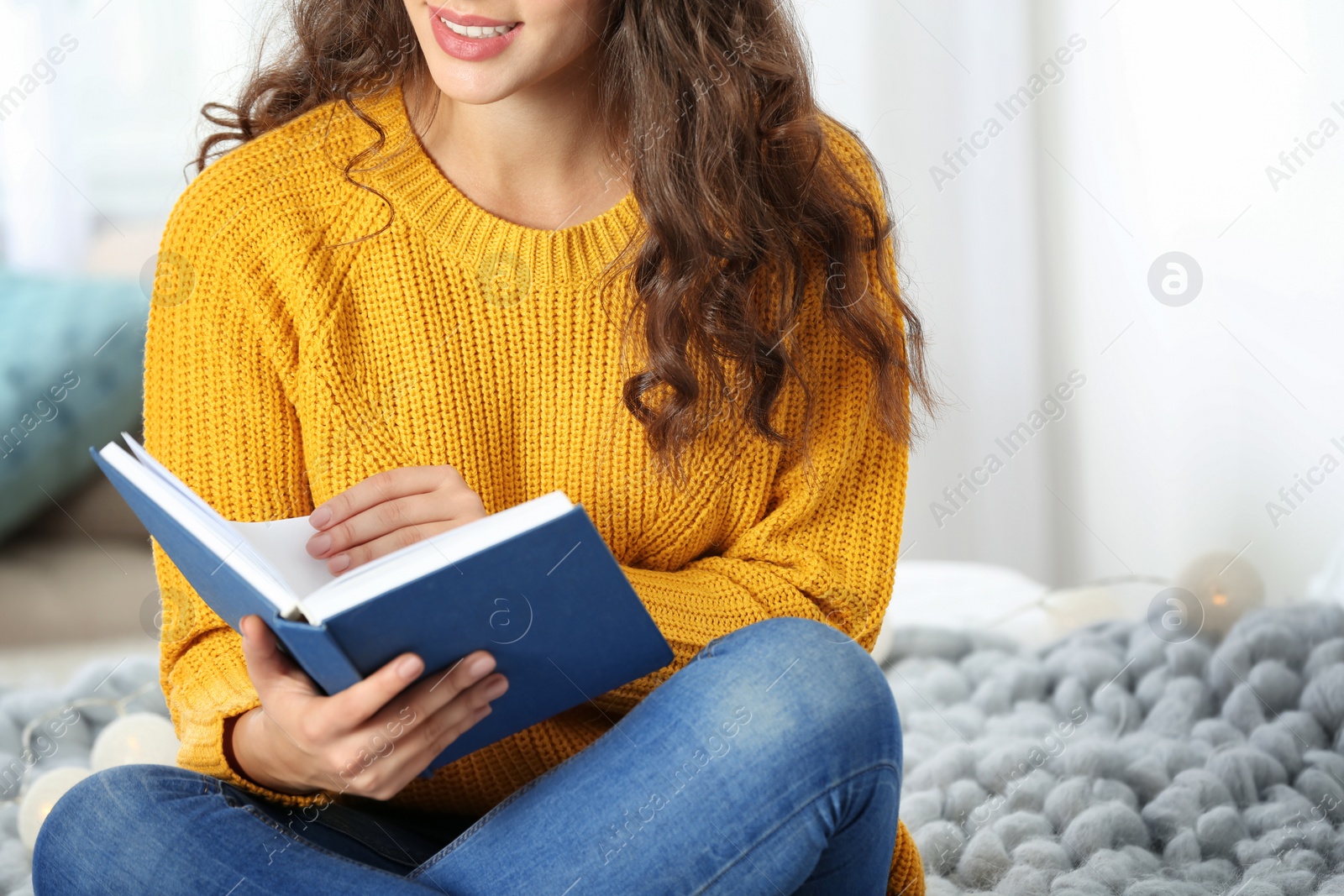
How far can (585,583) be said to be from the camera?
64 cm

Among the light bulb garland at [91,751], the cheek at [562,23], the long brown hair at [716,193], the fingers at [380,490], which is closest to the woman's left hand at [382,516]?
the fingers at [380,490]

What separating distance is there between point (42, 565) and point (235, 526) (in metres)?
1.16

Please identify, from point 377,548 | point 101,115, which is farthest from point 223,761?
point 101,115

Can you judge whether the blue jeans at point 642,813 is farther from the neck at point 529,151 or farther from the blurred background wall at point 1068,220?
the blurred background wall at point 1068,220

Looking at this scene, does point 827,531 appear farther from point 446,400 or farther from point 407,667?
point 407,667

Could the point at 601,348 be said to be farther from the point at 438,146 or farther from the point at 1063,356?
the point at 1063,356

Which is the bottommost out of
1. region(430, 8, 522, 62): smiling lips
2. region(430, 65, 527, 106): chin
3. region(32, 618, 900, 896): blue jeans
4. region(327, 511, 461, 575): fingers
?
region(32, 618, 900, 896): blue jeans

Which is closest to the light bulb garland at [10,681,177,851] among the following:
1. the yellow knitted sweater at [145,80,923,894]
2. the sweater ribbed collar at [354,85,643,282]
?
the yellow knitted sweater at [145,80,923,894]

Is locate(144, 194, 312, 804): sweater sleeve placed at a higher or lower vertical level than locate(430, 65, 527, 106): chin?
lower

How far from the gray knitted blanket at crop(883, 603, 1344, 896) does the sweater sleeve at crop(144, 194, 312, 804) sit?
2.04 feet

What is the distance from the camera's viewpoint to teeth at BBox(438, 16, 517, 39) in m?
0.84

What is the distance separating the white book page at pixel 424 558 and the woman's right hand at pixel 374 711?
49 mm

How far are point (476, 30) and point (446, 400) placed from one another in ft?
0.85

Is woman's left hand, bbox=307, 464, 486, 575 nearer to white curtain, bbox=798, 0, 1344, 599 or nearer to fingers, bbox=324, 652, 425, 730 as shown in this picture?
fingers, bbox=324, 652, 425, 730
